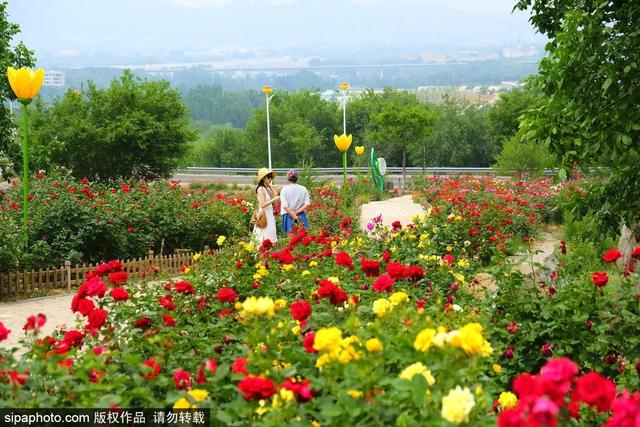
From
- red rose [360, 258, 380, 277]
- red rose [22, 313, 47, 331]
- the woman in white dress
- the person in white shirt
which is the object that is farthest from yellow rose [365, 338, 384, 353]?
the person in white shirt

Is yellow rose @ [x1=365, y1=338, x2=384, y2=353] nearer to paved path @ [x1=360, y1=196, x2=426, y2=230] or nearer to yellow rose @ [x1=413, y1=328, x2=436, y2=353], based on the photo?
yellow rose @ [x1=413, y1=328, x2=436, y2=353]

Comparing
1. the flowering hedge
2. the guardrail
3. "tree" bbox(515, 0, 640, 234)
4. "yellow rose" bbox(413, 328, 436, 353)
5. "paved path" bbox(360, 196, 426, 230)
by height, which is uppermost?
"tree" bbox(515, 0, 640, 234)

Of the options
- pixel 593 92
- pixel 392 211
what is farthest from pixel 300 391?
pixel 392 211

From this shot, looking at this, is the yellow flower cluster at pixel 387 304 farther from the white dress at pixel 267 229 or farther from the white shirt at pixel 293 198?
the white shirt at pixel 293 198

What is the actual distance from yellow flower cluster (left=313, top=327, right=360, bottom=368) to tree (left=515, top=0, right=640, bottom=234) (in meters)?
4.78

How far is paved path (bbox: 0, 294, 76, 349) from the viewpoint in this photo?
997 cm

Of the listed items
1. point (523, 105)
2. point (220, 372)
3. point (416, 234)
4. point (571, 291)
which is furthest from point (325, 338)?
point (523, 105)

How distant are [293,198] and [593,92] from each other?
18.0 ft

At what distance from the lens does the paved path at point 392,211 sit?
829 inches

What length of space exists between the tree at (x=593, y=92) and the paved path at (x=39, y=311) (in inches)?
220

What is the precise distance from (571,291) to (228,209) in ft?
39.3

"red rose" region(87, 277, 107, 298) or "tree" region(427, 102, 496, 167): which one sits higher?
"red rose" region(87, 277, 107, 298)

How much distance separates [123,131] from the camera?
30.9 meters

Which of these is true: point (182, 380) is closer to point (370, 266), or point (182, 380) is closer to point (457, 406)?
point (457, 406)
